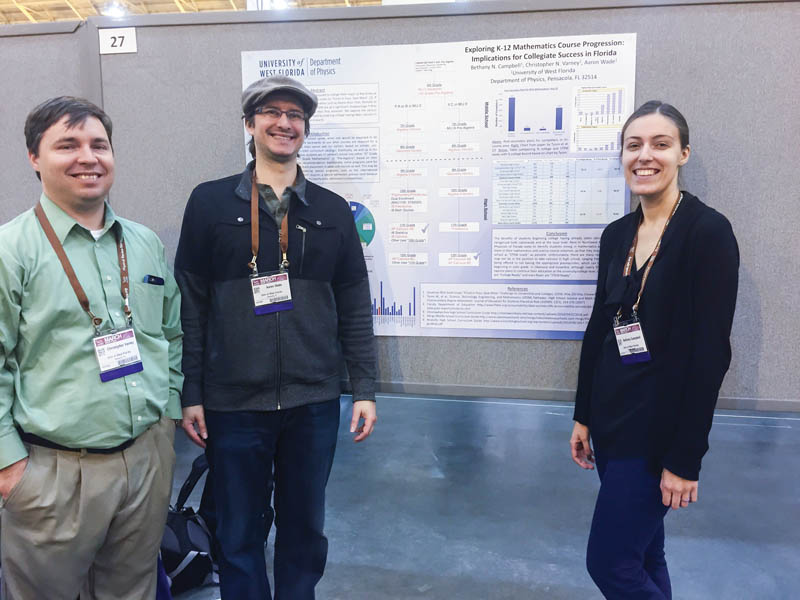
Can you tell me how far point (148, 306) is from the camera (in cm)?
128

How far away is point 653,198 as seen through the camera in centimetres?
129

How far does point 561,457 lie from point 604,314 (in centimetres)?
205

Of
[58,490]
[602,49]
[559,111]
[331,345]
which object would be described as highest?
[602,49]

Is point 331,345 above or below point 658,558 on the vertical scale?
above

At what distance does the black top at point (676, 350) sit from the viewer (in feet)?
3.78

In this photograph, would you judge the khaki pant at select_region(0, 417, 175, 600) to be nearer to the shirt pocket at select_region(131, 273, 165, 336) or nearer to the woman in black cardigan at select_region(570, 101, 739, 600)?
the shirt pocket at select_region(131, 273, 165, 336)

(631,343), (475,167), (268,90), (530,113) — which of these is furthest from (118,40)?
(631,343)

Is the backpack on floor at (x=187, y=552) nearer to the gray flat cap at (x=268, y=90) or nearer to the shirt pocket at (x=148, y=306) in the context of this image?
the shirt pocket at (x=148, y=306)

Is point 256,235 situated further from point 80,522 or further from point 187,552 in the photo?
point 187,552

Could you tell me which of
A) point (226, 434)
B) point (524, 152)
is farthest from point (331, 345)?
point (524, 152)

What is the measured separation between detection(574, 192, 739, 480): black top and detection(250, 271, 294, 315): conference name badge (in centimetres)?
76

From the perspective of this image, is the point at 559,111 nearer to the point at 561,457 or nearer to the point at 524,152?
the point at 524,152

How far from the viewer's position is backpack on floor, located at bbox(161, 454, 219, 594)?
1906mm

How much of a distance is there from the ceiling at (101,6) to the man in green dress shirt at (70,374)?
26.9ft
